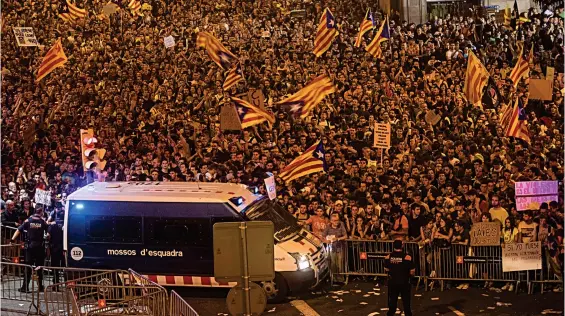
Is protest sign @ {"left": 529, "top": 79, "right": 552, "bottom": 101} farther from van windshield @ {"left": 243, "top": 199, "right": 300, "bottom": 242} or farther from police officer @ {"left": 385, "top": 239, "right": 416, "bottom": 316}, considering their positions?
police officer @ {"left": 385, "top": 239, "right": 416, "bottom": 316}

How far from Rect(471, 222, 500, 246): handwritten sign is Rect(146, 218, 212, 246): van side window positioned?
15.9 feet

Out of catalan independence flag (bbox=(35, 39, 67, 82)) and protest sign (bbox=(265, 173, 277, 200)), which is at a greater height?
catalan independence flag (bbox=(35, 39, 67, 82))

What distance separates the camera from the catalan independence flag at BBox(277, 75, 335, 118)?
789 inches

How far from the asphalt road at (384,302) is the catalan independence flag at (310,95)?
16.0 ft

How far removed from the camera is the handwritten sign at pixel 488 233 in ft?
53.6

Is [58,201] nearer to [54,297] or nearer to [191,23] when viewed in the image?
[54,297]

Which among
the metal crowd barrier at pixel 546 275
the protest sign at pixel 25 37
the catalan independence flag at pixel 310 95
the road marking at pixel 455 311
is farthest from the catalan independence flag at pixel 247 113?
the protest sign at pixel 25 37

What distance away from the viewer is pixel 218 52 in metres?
23.1

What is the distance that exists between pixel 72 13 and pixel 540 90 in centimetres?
1492

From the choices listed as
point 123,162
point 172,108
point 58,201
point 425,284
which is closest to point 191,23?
point 172,108

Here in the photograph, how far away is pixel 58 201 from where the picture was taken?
1966 centimetres

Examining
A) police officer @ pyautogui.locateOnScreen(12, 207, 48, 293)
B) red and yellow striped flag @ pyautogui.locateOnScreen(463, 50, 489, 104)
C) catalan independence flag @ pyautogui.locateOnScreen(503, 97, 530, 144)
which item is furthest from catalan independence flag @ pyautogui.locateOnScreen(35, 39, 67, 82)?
catalan independence flag @ pyautogui.locateOnScreen(503, 97, 530, 144)

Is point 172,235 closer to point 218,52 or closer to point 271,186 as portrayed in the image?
point 271,186

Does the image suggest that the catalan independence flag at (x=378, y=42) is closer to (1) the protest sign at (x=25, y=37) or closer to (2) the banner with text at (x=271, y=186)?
(2) the banner with text at (x=271, y=186)
